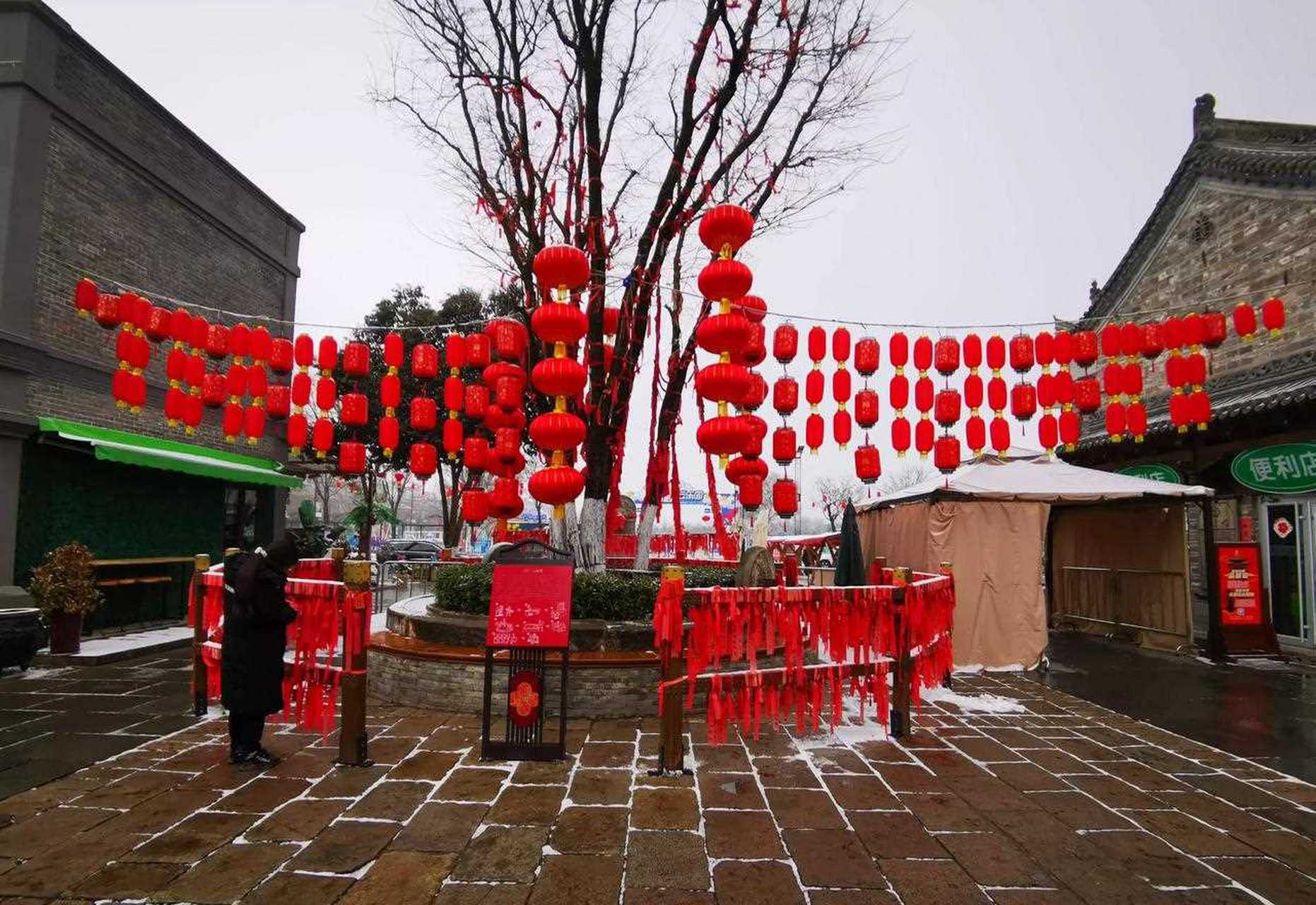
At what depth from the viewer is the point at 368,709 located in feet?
22.3

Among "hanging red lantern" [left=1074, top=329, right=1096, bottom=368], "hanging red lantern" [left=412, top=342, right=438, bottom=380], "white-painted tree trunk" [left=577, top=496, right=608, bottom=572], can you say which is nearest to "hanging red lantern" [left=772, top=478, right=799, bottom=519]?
"white-painted tree trunk" [left=577, top=496, right=608, bottom=572]

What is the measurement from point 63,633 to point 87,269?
6147mm

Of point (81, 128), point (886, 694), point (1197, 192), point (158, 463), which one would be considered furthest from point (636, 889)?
point (1197, 192)

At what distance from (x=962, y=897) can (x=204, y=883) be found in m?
3.86

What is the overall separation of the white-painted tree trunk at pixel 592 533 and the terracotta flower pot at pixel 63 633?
22.4 feet

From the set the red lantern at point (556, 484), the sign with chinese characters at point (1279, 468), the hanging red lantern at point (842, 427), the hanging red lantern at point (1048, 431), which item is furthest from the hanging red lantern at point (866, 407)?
the sign with chinese characters at point (1279, 468)

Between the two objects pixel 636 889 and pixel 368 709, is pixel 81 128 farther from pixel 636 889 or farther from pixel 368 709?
pixel 636 889

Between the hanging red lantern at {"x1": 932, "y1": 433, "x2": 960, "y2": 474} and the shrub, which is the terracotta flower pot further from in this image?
the hanging red lantern at {"x1": 932, "y1": 433, "x2": 960, "y2": 474}

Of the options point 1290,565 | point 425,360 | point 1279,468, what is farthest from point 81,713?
point 1290,565

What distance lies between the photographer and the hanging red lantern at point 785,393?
32.6 feet

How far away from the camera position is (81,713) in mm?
6438

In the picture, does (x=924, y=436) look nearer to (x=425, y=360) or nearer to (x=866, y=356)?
(x=866, y=356)

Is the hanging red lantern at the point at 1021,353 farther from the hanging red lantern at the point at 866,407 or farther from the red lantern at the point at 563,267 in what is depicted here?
the red lantern at the point at 563,267

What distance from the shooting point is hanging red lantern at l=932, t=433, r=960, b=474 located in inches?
379
